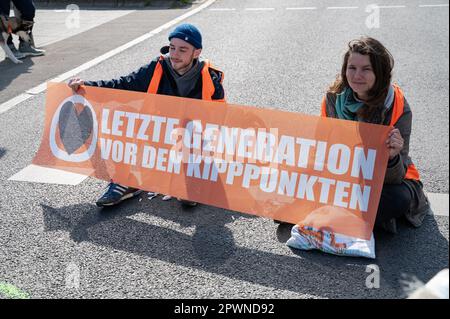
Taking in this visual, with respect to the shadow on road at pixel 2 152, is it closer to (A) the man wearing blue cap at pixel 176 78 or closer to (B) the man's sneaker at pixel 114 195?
(A) the man wearing blue cap at pixel 176 78

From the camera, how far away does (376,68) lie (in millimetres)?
3035

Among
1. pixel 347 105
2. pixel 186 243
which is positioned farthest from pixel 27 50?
pixel 347 105

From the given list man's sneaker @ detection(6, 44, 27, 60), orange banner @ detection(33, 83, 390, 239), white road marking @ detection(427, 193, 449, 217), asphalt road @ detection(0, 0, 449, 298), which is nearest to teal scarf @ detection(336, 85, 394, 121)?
orange banner @ detection(33, 83, 390, 239)

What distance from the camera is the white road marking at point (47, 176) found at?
171 inches

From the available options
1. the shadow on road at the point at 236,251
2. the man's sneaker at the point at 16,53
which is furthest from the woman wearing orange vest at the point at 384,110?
the man's sneaker at the point at 16,53

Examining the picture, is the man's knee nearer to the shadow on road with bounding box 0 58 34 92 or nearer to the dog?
the shadow on road with bounding box 0 58 34 92

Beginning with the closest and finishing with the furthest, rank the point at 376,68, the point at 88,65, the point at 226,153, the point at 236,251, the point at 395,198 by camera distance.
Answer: the point at 376,68
the point at 395,198
the point at 236,251
the point at 226,153
the point at 88,65

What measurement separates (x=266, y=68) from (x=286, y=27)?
2.87 m

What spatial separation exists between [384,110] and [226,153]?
1086 millimetres

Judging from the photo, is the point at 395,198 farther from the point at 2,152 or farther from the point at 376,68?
the point at 2,152

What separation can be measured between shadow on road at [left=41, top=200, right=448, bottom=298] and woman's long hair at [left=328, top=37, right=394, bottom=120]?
84 cm

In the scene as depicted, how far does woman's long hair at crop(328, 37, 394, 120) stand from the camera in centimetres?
301
